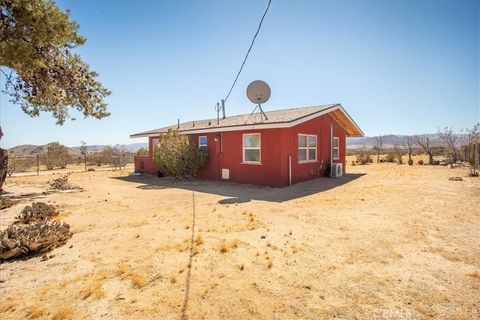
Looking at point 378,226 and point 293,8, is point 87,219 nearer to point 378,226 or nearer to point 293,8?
point 378,226

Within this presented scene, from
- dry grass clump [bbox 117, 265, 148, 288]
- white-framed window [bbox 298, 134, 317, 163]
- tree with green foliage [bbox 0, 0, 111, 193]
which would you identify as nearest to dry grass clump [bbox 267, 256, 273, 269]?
dry grass clump [bbox 117, 265, 148, 288]

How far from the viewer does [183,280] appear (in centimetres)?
347

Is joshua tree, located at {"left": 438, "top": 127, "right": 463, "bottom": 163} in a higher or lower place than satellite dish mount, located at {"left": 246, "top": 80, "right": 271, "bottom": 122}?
lower

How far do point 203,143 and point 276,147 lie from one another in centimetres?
515

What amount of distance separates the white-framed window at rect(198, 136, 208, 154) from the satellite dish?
→ 375cm

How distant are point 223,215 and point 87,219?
3.51 m

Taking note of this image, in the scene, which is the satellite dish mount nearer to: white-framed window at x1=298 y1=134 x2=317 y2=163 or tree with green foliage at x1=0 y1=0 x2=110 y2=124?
white-framed window at x1=298 y1=134 x2=317 y2=163

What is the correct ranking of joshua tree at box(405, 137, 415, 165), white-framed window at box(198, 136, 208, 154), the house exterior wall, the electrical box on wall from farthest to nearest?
joshua tree at box(405, 137, 415, 165) < white-framed window at box(198, 136, 208, 154) < the electrical box on wall < the house exterior wall

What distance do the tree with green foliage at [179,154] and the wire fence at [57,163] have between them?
11.7 metres

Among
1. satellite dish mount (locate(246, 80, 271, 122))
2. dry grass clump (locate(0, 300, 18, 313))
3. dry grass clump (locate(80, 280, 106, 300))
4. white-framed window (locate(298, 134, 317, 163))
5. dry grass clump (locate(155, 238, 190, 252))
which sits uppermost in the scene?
satellite dish mount (locate(246, 80, 271, 122))

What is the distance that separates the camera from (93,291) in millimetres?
3188

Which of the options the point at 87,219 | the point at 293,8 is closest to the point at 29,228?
the point at 87,219

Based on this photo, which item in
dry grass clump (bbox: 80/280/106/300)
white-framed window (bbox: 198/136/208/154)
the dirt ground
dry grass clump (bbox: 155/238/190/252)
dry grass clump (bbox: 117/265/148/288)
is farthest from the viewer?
white-framed window (bbox: 198/136/208/154)

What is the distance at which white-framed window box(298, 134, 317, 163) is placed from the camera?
12.8 meters
